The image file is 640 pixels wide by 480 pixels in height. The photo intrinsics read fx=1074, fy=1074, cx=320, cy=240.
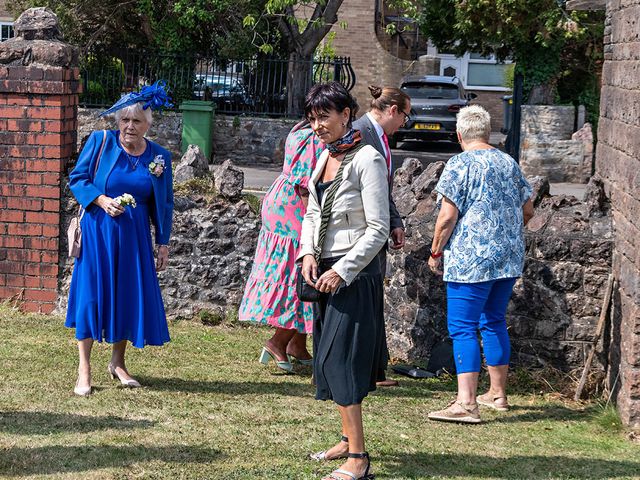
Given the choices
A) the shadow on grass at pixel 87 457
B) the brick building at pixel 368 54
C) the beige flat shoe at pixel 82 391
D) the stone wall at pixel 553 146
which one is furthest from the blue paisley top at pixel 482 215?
the brick building at pixel 368 54

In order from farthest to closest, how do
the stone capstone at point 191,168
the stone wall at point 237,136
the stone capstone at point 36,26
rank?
the stone wall at point 237,136 < the stone capstone at point 191,168 < the stone capstone at point 36,26

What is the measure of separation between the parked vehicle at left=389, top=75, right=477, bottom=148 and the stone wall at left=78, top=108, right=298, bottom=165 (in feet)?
18.2

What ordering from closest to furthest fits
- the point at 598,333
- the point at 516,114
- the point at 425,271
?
the point at 598,333, the point at 425,271, the point at 516,114

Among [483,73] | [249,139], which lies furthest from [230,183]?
[483,73]

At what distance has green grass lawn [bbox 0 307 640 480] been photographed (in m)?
5.25

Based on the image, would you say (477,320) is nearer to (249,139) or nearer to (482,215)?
(482,215)

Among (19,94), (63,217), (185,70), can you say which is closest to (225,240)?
(63,217)

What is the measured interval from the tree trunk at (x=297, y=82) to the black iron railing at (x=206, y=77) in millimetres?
27

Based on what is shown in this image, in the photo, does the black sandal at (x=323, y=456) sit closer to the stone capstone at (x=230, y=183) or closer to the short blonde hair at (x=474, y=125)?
the short blonde hair at (x=474, y=125)

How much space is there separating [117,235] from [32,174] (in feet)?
7.17

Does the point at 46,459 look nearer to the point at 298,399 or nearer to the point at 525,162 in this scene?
the point at 298,399

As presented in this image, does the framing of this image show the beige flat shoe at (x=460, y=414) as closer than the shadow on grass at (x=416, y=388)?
Yes

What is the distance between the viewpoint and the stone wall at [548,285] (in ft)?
23.3

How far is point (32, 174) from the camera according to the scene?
845cm
